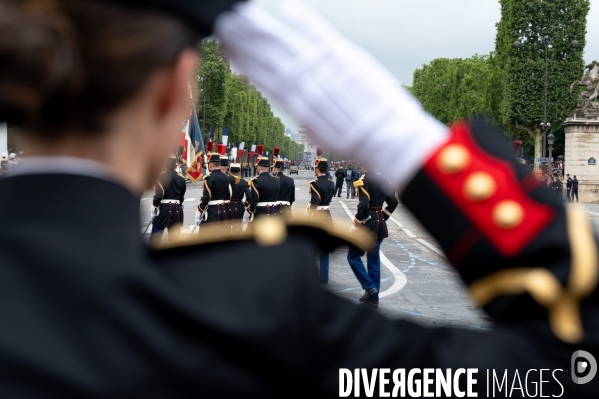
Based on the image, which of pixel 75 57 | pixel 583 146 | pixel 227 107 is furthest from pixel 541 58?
pixel 75 57

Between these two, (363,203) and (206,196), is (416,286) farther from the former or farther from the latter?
(206,196)

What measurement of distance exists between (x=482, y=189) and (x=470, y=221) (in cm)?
5

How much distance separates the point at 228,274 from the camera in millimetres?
1046

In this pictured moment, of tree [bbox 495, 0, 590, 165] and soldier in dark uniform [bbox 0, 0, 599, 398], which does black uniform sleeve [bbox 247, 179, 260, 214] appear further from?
tree [bbox 495, 0, 590, 165]

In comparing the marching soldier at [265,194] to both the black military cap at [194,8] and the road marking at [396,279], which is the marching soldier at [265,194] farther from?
the black military cap at [194,8]

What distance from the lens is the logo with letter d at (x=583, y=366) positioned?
41.3 inches

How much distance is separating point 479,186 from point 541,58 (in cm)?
5711

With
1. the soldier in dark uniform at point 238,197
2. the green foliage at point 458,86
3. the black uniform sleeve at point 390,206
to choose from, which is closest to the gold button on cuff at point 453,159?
the black uniform sleeve at point 390,206

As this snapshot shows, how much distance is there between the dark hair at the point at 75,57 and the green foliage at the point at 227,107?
42.2 metres

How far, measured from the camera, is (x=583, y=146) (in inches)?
1592

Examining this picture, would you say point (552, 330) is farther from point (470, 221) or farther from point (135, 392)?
point (135, 392)

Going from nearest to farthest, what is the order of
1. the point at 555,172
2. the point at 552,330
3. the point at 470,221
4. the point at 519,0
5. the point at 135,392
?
1. the point at 135,392
2. the point at 552,330
3. the point at 470,221
4. the point at 555,172
5. the point at 519,0

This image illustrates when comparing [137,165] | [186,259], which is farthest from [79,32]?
[186,259]

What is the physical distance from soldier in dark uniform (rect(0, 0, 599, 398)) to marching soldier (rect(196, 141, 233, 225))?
14287 mm
